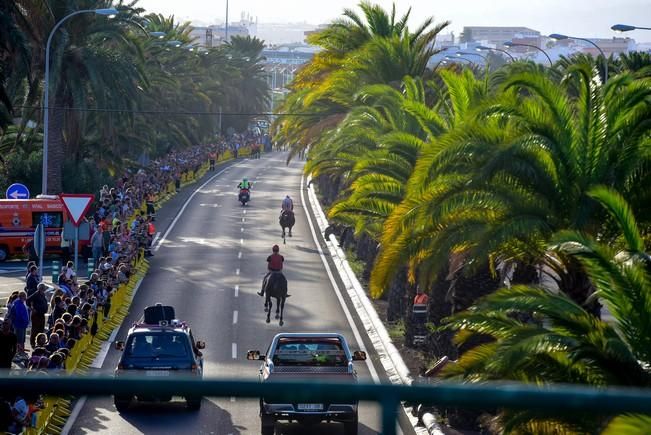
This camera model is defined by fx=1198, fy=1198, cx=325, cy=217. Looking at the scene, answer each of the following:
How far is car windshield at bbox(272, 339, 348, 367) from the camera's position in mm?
20328

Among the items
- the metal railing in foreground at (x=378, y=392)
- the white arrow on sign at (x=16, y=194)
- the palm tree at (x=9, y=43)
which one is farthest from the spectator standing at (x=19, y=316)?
the metal railing in foreground at (x=378, y=392)

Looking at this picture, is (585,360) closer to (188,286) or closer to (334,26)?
(188,286)

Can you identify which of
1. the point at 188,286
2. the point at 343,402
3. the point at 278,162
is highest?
the point at 343,402

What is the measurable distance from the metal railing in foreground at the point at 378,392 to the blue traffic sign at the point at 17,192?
137 feet

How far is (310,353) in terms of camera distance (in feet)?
67.2

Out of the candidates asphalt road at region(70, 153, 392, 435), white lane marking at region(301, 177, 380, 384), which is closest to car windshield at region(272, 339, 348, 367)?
asphalt road at region(70, 153, 392, 435)

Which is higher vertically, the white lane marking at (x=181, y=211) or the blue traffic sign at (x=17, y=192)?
the blue traffic sign at (x=17, y=192)

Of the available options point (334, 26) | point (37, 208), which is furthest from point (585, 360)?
point (334, 26)

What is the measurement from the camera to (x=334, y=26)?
4834 cm

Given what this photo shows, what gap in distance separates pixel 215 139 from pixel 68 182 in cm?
5959

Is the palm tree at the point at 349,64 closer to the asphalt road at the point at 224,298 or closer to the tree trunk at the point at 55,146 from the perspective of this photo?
the asphalt road at the point at 224,298

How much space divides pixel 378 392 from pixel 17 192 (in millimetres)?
42414

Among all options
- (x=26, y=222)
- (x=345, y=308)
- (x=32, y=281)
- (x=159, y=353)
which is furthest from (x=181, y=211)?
(x=159, y=353)

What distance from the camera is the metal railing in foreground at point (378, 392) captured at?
3287 mm
